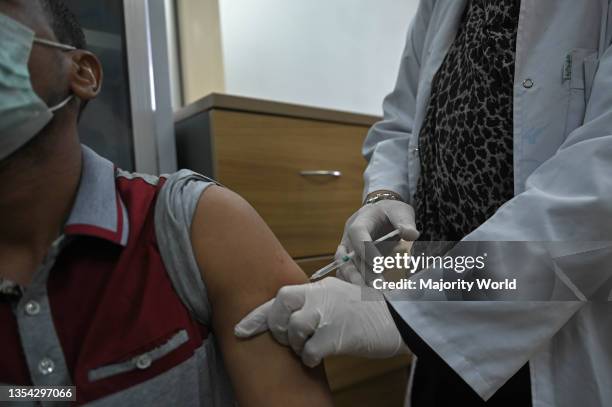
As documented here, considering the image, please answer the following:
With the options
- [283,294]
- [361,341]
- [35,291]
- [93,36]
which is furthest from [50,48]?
[93,36]

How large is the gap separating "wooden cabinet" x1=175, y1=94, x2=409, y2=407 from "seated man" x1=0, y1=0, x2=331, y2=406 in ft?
1.90

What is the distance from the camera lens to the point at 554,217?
0.59 meters

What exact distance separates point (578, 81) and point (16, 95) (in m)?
0.82

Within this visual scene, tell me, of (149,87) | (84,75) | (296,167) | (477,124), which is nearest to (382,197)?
(477,124)

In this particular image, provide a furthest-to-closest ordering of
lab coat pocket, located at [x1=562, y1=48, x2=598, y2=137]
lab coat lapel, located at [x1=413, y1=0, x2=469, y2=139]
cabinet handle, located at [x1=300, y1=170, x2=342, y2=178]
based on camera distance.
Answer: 1. cabinet handle, located at [x1=300, y1=170, x2=342, y2=178]
2. lab coat lapel, located at [x1=413, y1=0, x2=469, y2=139]
3. lab coat pocket, located at [x1=562, y1=48, x2=598, y2=137]

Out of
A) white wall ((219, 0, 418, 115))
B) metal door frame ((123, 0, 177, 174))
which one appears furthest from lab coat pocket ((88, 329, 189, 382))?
white wall ((219, 0, 418, 115))

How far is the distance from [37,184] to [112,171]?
0.11 meters

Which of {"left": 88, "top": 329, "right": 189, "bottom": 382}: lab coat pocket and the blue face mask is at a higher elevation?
the blue face mask

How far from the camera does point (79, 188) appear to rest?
67cm

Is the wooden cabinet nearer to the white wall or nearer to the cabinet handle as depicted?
the cabinet handle

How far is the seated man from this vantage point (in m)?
0.58

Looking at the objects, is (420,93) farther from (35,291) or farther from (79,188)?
(35,291)

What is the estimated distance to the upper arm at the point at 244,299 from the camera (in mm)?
655

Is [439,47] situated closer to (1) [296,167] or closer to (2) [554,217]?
(2) [554,217]
